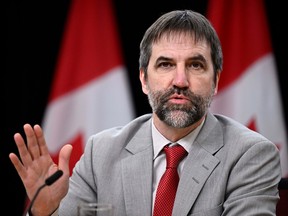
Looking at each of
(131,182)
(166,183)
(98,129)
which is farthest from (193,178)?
(98,129)

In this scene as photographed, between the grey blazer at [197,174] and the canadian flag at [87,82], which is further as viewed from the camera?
the canadian flag at [87,82]

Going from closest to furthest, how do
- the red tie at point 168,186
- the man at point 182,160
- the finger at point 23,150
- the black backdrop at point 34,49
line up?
the finger at point 23,150 < the man at point 182,160 < the red tie at point 168,186 < the black backdrop at point 34,49

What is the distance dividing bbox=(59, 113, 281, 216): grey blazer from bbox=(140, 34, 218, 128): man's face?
0.17 metres

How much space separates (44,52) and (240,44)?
53.9 inches

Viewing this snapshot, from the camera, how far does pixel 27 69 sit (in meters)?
4.14

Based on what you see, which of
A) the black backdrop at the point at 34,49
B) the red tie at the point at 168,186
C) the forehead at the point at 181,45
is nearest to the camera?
the red tie at the point at 168,186

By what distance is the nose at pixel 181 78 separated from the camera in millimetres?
2482

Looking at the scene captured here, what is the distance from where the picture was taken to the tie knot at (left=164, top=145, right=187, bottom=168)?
256 cm

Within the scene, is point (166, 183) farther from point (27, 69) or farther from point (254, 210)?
point (27, 69)

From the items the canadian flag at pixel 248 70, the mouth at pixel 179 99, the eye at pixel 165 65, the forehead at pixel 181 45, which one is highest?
the forehead at pixel 181 45

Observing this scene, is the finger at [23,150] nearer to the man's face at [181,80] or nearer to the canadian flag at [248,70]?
the man's face at [181,80]

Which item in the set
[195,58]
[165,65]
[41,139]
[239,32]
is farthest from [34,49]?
[41,139]

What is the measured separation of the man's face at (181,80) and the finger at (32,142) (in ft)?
Answer: 1.93

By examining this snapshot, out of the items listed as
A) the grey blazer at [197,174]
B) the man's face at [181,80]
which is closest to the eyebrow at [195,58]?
the man's face at [181,80]
